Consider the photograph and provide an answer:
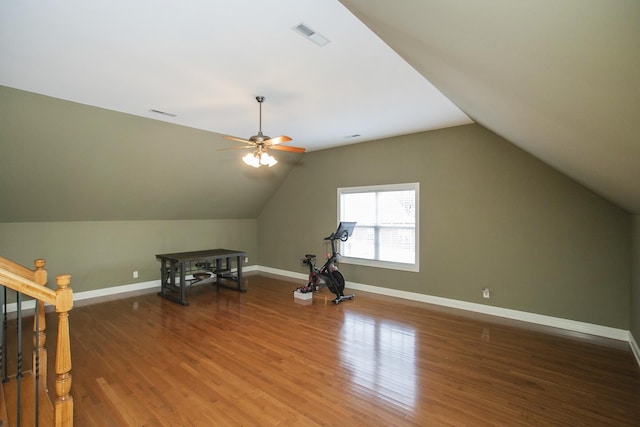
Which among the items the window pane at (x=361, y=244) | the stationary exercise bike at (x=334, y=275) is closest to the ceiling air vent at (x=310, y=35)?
the stationary exercise bike at (x=334, y=275)

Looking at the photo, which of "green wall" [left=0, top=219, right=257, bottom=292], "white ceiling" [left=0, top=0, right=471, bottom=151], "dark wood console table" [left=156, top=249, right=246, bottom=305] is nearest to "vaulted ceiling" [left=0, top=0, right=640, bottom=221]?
"white ceiling" [left=0, top=0, right=471, bottom=151]

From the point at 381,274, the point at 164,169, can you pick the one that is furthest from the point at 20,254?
the point at 381,274

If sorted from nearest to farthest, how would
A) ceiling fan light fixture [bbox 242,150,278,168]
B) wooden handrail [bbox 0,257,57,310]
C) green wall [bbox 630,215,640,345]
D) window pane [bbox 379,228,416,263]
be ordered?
wooden handrail [bbox 0,257,57,310]
green wall [bbox 630,215,640,345]
ceiling fan light fixture [bbox 242,150,278,168]
window pane [bbox 379,228,416,263]

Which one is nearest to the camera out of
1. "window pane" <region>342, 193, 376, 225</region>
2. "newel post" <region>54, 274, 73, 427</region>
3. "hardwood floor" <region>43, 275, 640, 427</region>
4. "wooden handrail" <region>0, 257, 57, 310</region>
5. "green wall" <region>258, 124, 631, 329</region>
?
"wooden handrail" <region>0, 257, 57, 310</region>

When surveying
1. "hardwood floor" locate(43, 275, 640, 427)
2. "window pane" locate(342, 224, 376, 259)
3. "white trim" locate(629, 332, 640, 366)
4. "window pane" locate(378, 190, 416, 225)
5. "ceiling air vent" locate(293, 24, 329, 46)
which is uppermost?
"ceiling air vent" locate(293, 24, 329, 46)

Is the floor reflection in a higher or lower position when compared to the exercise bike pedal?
lower

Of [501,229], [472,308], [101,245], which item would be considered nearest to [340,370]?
[472,308]

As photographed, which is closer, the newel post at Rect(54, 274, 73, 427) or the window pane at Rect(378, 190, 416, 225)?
the newel post at Rect(54, 274, 73, 427)

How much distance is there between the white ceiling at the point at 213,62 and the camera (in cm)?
203

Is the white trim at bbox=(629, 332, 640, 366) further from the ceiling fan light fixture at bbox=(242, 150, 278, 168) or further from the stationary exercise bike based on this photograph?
the ceiling fan light fixture at bbox=(242, 150, 278, 168)

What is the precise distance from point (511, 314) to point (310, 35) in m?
4.36

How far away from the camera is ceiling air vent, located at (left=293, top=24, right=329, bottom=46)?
2178 millimetres

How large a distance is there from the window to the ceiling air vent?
10.8 feet

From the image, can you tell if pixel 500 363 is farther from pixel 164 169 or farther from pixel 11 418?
pixel 164 169
